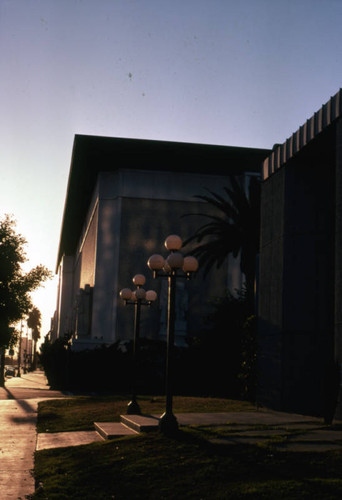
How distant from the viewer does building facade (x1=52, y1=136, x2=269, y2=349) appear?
52.9 meters

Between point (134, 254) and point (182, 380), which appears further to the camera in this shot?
point (134, 254)

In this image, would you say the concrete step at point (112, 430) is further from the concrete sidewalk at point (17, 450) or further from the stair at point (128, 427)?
the concrete sidewalk at point (17, 450)

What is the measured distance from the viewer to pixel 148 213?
5409 centimetres

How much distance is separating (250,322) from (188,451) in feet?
42.9

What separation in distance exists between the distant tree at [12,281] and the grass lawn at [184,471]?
139 feet

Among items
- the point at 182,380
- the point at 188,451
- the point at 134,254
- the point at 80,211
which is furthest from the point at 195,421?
the point at 80,211

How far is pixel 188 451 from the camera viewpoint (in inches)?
488

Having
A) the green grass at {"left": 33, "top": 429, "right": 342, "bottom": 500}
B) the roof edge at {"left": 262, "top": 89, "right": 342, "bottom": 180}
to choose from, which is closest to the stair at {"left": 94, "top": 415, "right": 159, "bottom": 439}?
the green grass at {"left": 33, "top": 429, "right": 342, "bottom": 500}

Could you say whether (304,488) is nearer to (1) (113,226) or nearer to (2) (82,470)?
(2) (82,470)

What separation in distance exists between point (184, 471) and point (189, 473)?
0.18 m

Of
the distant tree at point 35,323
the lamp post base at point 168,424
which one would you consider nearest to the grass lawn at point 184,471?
the lamp post base at point 168,424

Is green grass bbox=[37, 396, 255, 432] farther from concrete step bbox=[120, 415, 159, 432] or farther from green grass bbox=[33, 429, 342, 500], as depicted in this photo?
green grass bbox=[33, 429, 342, 500]

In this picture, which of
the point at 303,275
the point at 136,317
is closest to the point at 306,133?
the point at 303,275

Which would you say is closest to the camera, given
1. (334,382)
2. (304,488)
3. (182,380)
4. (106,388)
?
(304,488)
